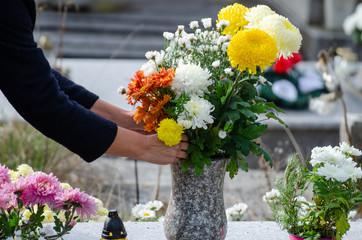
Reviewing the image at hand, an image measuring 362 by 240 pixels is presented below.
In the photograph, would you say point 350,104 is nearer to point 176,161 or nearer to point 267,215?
point 267,215

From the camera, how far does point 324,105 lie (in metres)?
5.41

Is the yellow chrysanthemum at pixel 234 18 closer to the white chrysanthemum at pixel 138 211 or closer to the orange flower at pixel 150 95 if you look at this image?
the orange flower at pixel 150 95

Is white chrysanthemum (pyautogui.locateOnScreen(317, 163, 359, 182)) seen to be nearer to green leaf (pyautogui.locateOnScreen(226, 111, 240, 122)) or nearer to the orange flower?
green leaf (pyautogui.locateOnScreen(226, 111, 240, 122))

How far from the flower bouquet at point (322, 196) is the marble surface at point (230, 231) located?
0.16m

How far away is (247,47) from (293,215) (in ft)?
1.77

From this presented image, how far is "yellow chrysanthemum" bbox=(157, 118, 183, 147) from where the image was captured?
2.29 metres

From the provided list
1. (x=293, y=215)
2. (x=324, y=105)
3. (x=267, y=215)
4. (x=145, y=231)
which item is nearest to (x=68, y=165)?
(x=267, y=215)

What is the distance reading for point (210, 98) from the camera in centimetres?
235

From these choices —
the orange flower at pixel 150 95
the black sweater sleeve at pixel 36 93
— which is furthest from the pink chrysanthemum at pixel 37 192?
the orange flower at pixel 150 95

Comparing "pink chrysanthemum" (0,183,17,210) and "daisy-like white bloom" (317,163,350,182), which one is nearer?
"pink chrysanthemum" (0,183,17,210)

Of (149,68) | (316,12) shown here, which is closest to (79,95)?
(149,68)

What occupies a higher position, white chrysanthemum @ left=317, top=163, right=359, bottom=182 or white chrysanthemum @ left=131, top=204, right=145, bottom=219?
white chrysanthemum @ left=317, top=163, right=359, bottom=182

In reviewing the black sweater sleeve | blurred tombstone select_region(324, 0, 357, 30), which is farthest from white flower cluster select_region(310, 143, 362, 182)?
blurred tombstone select_region(324, 0, 357, 30)

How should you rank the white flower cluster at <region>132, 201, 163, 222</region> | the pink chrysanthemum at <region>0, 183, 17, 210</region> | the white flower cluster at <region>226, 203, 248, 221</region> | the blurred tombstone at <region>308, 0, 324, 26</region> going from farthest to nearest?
the blurred tombstone at <region>308, 0, 324, 26</region>, the white flower cluster at <region>226, 203, 248, 221</region>, the white flower cluster at <region>132, 201, 163, 222</region>, the pink chrysanthemum at <region>0, 183, 17, 210</region>
